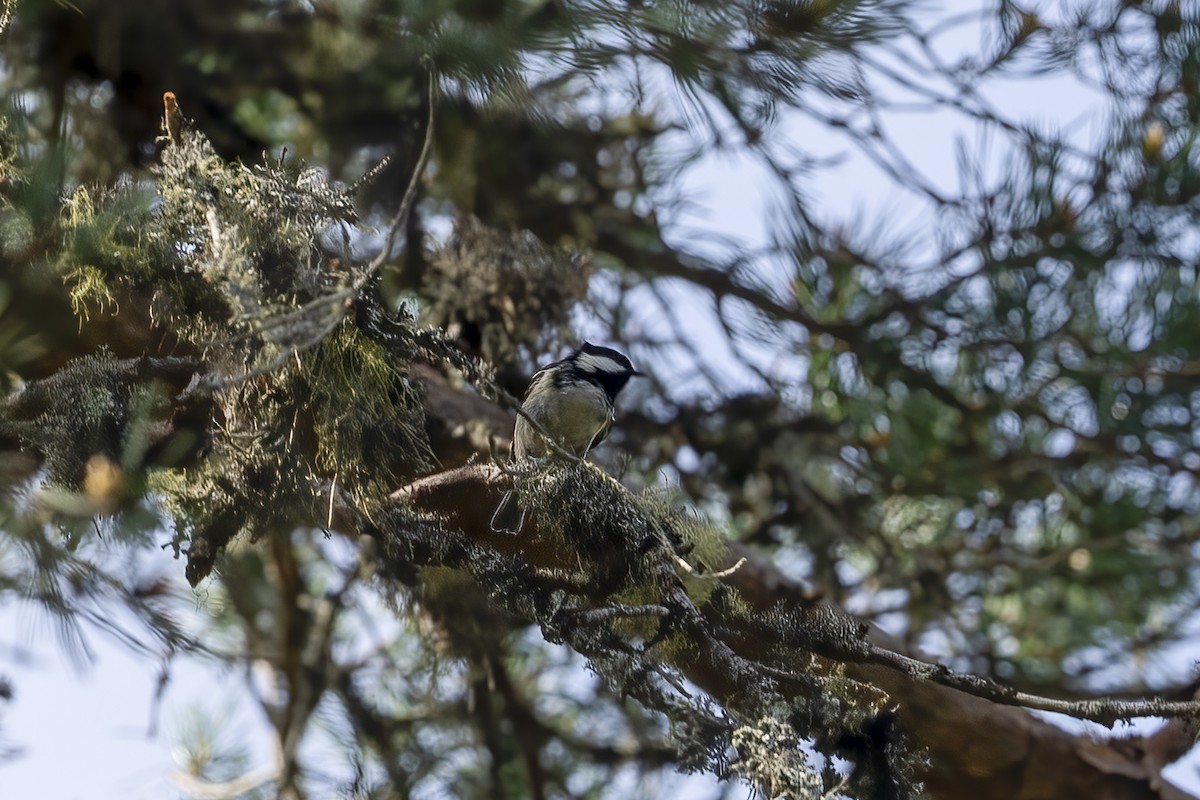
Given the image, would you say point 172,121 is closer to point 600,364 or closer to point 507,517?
point 507,517

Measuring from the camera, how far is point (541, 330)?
362 centimetres

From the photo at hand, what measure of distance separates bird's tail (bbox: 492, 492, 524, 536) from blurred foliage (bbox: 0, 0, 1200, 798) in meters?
0.19

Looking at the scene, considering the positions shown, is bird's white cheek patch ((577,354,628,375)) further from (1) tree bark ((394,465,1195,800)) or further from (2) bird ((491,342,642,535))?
(1) tree bark ((394,465,1195,800))

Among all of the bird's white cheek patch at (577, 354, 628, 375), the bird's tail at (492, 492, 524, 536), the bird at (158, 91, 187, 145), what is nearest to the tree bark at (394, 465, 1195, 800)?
the bird's tail at (492, 492, 524, 536)

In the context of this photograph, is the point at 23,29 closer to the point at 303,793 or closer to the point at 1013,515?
the point at 303,793

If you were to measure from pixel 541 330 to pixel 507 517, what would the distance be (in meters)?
1.19

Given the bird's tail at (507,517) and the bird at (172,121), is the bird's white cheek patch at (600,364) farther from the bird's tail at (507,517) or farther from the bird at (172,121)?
the bird at (172,121)

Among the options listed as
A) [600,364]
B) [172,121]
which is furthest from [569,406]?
[172,121]

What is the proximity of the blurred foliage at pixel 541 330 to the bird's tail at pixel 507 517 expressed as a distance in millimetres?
190

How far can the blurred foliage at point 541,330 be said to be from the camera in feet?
7.06

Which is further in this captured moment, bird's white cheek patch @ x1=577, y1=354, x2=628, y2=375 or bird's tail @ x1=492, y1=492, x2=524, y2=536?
bird's white cheek patch @ x1=577, y1=354, x2=628, y2=375

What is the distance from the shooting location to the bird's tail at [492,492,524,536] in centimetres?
247

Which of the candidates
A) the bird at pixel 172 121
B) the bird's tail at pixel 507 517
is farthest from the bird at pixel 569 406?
the bird at pixel 172 121

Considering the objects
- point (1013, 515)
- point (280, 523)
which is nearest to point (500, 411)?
point (280, 523)
